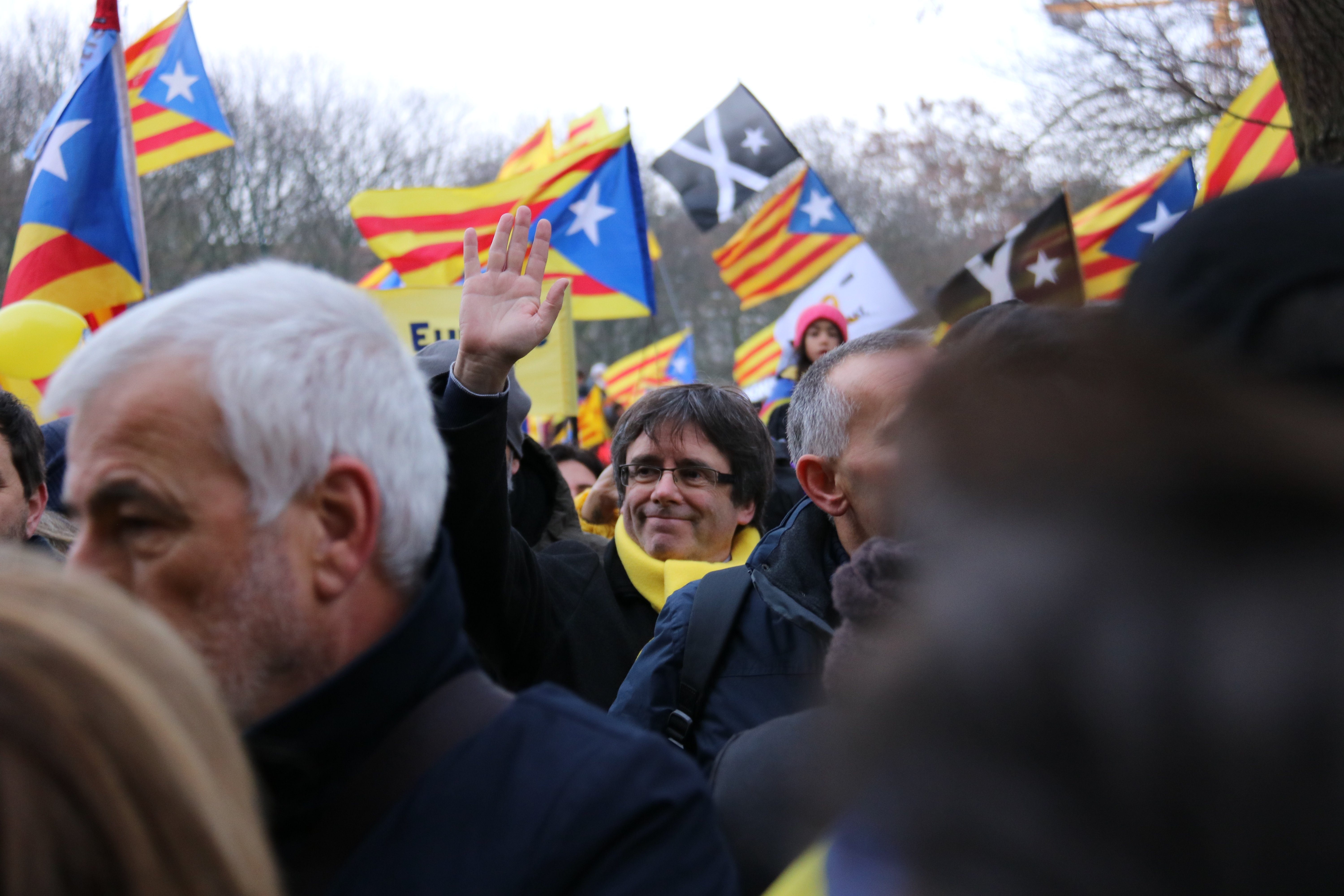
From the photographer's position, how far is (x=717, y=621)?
2.26m

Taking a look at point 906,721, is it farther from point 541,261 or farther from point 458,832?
point 541,261

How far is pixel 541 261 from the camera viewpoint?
103 inches

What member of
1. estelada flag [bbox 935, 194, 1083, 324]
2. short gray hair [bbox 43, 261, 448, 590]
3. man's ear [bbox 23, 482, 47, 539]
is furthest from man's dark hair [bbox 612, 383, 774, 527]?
estelada flag [bbox 935, 194, 1083, 324]

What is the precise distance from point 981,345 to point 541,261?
6.65ft

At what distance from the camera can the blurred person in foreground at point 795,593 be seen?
217 cm

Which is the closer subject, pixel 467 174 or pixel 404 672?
pixel 404 672

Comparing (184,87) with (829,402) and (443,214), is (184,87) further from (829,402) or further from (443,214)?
(829,402)

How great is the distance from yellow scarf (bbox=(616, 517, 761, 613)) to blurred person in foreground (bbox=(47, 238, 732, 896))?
1463 mm

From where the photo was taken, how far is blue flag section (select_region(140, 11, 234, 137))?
7.23 meters

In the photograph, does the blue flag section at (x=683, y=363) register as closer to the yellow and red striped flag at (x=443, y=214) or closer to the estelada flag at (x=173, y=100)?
the yellow and red striped flag at (x=443, y=214)

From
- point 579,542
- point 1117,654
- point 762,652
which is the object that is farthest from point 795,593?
point 1117,654

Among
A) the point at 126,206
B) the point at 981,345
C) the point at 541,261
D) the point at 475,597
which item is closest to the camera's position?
the point at 981,345

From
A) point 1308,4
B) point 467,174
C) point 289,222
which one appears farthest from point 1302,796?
point 467,174

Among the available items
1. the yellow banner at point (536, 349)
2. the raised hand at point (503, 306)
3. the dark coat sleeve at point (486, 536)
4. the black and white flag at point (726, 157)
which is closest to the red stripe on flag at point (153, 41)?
the yellow banner at point (536, 349)
